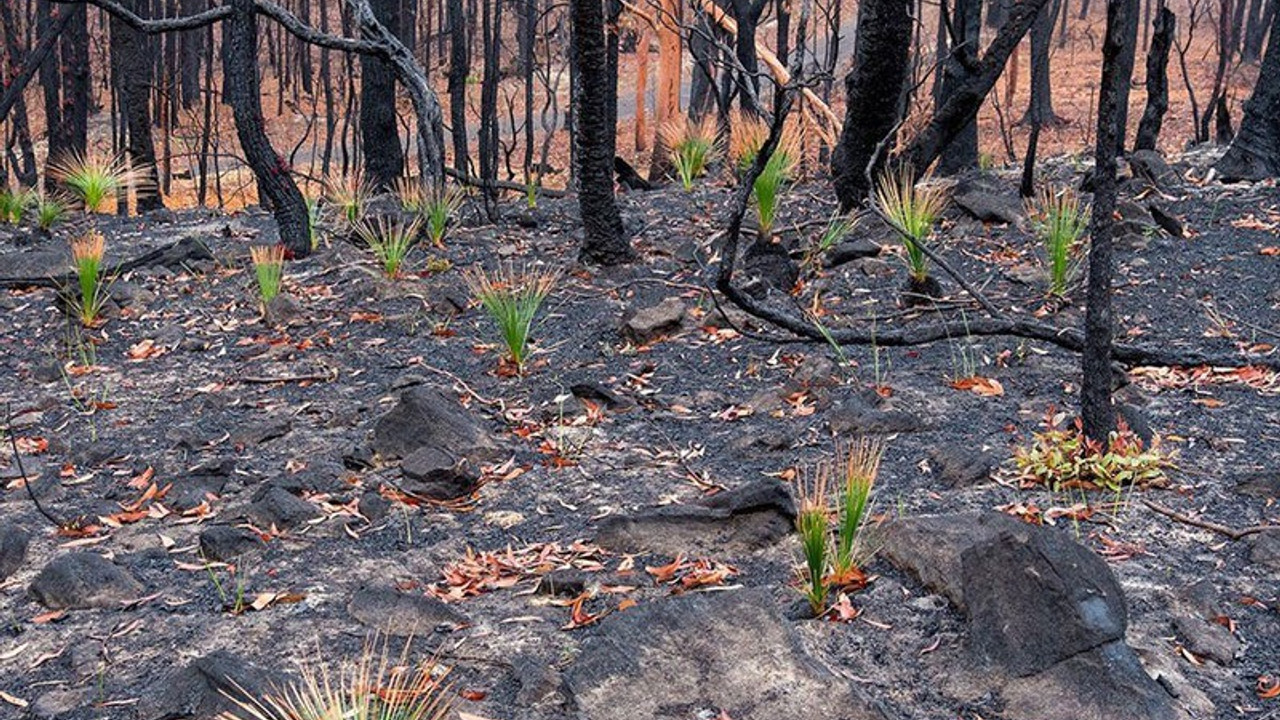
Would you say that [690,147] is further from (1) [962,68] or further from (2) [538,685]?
(2) [538,685]

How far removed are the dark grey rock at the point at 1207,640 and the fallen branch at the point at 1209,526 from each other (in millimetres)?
457

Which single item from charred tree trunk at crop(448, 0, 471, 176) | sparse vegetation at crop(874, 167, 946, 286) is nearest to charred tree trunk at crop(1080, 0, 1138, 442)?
sparse vegetation at crop(874, 167, 946, 286)

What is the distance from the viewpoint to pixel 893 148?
6.96 meters

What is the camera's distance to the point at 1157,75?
5102mm

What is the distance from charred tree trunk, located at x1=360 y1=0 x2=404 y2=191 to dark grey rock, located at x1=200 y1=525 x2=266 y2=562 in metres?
5.74

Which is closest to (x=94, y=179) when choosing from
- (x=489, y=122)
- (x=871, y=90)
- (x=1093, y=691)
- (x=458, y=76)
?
(x=458, y=76)

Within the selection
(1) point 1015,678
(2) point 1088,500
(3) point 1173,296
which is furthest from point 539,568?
(3) point 1173,296

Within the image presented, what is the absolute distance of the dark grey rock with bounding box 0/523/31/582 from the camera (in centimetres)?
321

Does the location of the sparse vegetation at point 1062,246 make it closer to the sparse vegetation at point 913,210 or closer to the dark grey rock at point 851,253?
the sparse vegetation at point 913,210

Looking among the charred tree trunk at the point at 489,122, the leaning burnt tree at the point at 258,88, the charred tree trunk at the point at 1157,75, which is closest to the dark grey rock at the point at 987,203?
the charred tree trunk at the point at 1157,75

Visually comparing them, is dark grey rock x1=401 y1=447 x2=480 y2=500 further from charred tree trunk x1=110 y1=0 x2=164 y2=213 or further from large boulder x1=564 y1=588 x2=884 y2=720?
charred tree trunk x1=110 y1=0 x2=164 y2=213

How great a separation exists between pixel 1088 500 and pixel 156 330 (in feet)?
15.4

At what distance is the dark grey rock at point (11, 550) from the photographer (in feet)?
10.5

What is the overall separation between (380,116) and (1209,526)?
724 centimetres
